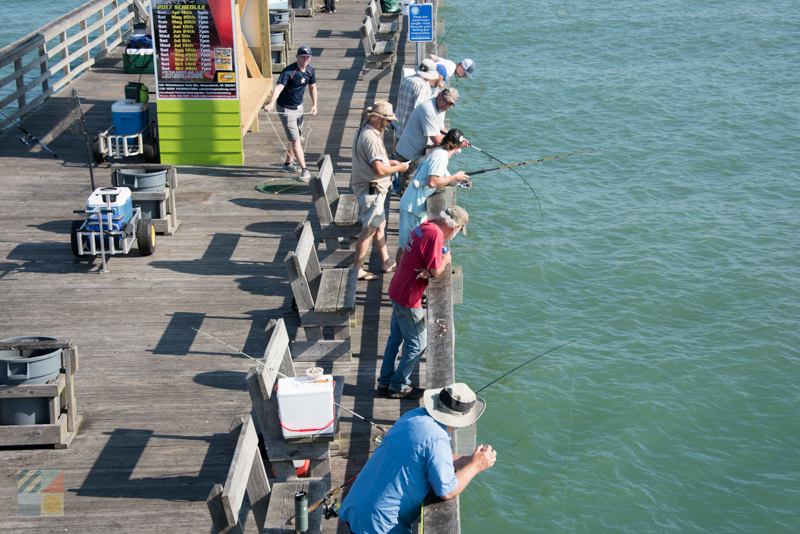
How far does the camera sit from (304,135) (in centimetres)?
1290

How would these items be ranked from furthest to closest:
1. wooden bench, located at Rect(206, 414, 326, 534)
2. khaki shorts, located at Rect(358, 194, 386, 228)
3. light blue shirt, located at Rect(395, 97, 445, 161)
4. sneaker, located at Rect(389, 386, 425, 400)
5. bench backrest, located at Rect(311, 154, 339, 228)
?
light blue shirt, located at Rect(395, 97, 445, 161)
bench backrest, located at Rect(311, 154, 339, 228)
khaki shorts, located at Rect(358, 194, 386, 228)
sneaker, located at Rect(389, 386, 425, 400)
wooden bench, located at Rect(206, 414, 326, 534)

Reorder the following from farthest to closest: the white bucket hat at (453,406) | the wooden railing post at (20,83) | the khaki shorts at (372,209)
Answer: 1. the wooden railing post at (20,83)
2. the khaki shorts at (372,209)
3. the white bucket hat at (453,406)

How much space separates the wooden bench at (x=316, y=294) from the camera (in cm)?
655

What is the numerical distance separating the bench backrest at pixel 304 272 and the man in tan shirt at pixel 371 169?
0.73 m

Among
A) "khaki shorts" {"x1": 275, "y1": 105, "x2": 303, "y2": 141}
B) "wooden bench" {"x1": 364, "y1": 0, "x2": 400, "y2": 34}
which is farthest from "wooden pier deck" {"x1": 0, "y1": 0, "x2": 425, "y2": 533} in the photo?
"wooden bench" {"x1": 364, "y1": 0, "x2": 400, "y2": 34}

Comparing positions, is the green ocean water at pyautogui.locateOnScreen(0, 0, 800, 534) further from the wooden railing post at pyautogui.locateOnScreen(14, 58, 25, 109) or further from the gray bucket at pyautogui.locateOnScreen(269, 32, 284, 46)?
the wooden railing post at pyautogui.locateOnScreen(14, 58, 25, 109)

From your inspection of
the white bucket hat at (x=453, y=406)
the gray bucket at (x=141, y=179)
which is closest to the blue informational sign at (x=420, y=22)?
the gray bucket at (x=141, y=179)

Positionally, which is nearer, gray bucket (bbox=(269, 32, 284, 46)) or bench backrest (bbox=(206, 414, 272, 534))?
bench backrest (bbox=(206, 414, 272, 534))

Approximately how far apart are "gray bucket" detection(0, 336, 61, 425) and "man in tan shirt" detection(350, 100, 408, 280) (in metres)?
2.92

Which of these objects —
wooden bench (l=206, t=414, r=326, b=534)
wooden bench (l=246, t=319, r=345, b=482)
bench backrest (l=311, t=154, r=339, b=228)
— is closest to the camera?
wooden bench (l=206, t=414, r=326, b=534)

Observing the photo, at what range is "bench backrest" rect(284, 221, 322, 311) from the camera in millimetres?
6445

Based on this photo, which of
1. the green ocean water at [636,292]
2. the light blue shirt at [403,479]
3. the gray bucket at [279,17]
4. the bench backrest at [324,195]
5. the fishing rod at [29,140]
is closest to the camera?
the light blue shirt at [403,479]

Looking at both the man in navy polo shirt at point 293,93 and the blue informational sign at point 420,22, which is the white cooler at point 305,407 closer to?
the man in navy polo shirt at point 293,93

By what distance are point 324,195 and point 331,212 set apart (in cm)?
36
